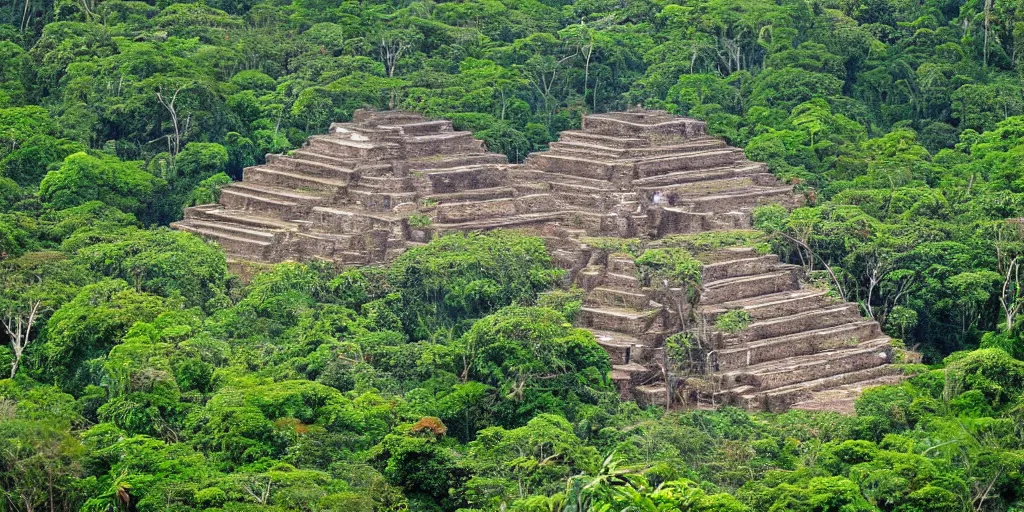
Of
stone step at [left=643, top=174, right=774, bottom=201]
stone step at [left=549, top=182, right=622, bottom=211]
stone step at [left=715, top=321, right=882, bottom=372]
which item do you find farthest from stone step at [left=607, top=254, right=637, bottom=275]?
stone step at [left=643, top=174, right=774, bottom=201]

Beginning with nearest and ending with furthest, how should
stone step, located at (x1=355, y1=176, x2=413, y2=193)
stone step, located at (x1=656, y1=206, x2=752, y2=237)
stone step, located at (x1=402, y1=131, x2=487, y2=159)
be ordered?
1. stone step, located at (x1=656, y1=206, x2=752, y2=237)
2. stone step, located at (x1=355, y1=176, x2=413, y2=193)
3. stone step, located at (x1=402, y1=131, x2=487, y2=159)

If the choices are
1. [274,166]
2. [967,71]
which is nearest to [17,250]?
[274,166]

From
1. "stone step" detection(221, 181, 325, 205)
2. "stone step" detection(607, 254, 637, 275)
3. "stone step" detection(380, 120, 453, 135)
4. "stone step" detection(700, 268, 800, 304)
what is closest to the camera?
"stone step" detection(700, 268, 800, 304)

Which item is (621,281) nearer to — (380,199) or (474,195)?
(474,195)

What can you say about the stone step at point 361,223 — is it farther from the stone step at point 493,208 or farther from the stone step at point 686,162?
the stone step at point 686,162

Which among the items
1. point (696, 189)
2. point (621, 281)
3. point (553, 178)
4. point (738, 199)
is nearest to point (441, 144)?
point (553, 178)

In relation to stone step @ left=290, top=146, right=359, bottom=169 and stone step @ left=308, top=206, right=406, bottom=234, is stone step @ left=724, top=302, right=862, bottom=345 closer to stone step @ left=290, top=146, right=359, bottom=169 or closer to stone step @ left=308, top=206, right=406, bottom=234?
stone step @ left=308, top=206, right=406, bottom=234

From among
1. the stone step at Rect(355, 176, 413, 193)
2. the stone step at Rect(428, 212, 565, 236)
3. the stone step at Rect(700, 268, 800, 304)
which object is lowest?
the stone step at Rect(700, 268, 800, 304)
